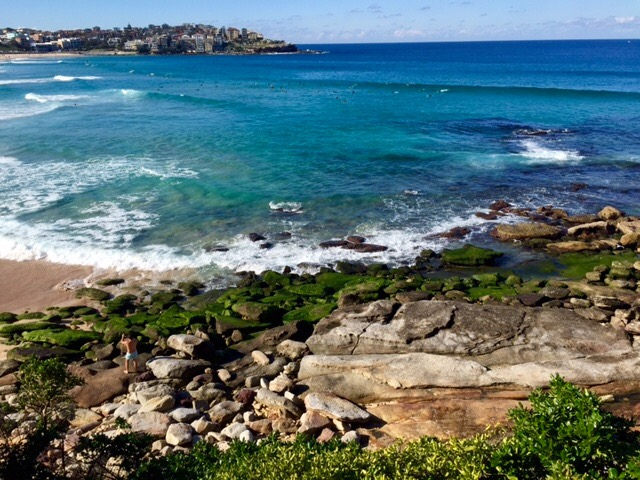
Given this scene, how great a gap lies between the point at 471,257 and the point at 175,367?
13476 millimetres

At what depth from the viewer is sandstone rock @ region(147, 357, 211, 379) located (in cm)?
1479

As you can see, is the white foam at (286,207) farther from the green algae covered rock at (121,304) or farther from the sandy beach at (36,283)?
the green algae covered rock at (121,304)

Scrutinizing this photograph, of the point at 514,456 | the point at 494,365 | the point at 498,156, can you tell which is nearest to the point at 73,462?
the point at 514,456

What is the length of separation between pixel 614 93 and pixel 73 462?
75.5m

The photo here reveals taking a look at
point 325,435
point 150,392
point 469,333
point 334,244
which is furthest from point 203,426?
point 334,244

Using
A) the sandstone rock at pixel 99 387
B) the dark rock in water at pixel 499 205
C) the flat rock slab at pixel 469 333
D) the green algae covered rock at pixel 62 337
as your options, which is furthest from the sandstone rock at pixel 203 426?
the dark rock in water at pixel 499 205

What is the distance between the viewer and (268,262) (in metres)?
23.5

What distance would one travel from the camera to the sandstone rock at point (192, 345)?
15680 mm

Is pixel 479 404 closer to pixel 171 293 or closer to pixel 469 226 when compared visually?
pixel 171 293

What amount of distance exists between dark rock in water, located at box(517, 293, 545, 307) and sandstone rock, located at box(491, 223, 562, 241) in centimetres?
681

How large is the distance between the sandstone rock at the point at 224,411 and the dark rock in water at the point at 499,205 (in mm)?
20300

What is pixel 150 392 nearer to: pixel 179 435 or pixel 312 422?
pixel 179 435

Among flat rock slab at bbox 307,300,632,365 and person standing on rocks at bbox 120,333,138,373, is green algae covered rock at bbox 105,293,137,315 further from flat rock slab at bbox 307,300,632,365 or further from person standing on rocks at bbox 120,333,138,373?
flat rock slab at bbox 307,300,632,365

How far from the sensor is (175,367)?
14852mm
